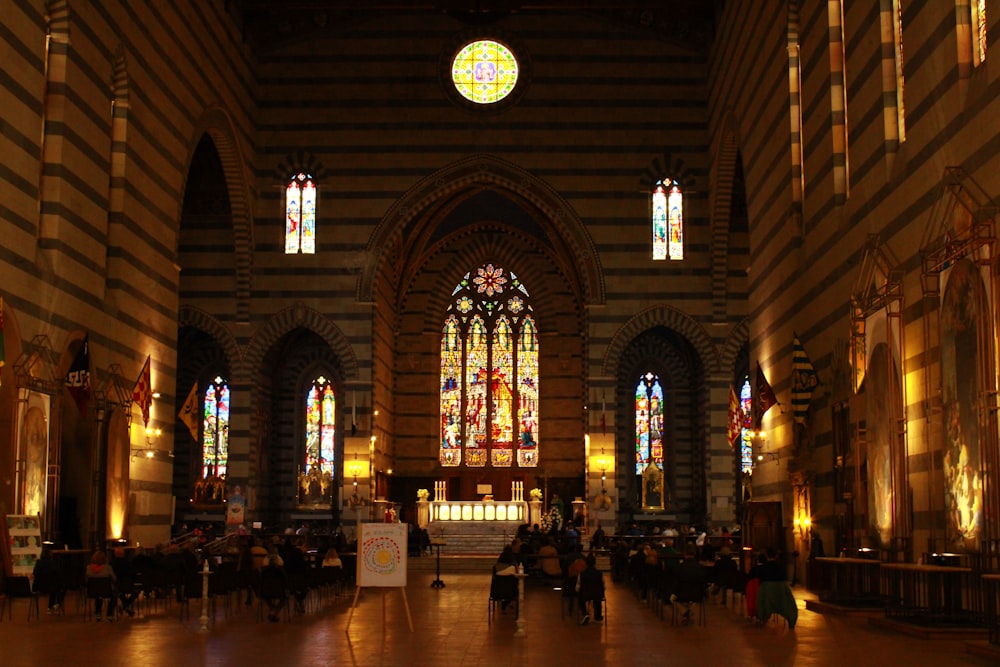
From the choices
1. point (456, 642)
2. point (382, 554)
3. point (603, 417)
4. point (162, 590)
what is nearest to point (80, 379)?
point (162, 590)

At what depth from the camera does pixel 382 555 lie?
1523 cm

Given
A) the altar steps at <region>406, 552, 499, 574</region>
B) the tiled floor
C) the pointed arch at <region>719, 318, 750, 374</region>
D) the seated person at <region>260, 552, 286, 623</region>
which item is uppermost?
the pointed arch at <region>719, 318, 750, 374</region>

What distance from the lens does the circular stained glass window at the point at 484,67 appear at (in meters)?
35.5

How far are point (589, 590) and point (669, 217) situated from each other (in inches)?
829

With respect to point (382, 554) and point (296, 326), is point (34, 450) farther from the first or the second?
point (296, 326)

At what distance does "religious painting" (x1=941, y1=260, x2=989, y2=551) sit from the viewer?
45.1ft

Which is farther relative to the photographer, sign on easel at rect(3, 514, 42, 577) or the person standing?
sign on easel at rect(3, 514, 42, 577)

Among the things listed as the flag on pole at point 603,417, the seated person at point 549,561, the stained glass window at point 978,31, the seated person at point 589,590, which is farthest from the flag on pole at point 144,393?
the stained glass window at point 978,31

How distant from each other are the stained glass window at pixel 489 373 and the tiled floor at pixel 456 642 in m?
24.3

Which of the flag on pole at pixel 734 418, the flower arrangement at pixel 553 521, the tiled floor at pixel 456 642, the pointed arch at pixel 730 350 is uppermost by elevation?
the pointed arch at pixel 730 350

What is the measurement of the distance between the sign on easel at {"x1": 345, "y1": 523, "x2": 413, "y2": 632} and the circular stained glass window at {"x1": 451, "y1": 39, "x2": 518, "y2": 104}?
22309 millimetres

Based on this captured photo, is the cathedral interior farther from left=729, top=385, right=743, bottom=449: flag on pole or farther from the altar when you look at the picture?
the altar

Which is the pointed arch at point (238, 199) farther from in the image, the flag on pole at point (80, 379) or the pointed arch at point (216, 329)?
the flag on pole at point (80, 379)

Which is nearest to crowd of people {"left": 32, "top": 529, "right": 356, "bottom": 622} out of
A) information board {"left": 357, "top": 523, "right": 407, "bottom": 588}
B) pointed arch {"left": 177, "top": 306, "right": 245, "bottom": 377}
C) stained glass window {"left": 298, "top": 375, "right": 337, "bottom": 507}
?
information board {"left": 357, "top": 523, "right": 407, "bottom": 588}
